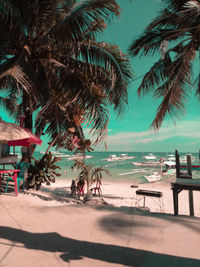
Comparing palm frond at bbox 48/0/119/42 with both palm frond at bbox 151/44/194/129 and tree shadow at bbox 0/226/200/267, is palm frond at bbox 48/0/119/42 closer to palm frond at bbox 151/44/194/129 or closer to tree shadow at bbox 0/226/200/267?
palm frond at bbox 151/44/194/129

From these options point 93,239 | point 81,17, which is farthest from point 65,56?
point 93,239

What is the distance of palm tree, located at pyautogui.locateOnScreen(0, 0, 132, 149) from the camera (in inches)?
202

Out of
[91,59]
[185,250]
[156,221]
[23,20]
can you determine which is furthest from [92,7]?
[185,250]

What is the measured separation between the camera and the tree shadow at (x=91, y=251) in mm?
2029

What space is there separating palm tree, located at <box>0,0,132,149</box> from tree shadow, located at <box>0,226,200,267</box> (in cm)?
336

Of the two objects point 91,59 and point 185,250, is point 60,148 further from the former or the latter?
A: point 185,250

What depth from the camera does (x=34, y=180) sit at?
7.16 metres

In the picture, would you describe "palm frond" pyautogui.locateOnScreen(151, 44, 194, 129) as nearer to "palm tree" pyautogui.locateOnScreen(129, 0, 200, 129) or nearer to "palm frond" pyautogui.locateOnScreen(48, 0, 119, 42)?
"palm tree" pyautogui.locateOnScreen(129, 0, 200, 129)

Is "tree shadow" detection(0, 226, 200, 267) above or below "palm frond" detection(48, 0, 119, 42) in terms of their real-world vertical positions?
below

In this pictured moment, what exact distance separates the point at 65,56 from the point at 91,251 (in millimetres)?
5954

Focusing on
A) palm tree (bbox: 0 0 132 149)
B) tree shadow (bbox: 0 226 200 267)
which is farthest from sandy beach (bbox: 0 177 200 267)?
palm tree (bbox: 0 0 132 149)

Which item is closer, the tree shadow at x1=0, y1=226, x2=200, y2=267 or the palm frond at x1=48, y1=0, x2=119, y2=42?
the tree shadow at x1=0, y1=226, x2=200, y2=267

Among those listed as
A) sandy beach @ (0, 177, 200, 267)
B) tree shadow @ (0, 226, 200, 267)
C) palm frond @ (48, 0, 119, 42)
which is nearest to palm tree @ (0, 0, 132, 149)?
palm frond @ (48, 0, 119, 42)

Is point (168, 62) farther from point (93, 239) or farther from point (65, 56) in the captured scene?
point (93, 239)
